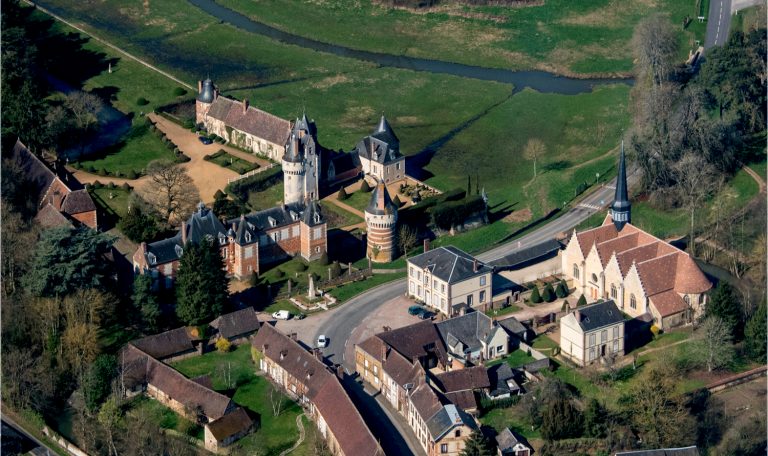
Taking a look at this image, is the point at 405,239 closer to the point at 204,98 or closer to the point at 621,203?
the point at 621,203

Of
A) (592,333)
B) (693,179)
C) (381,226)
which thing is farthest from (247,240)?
(693,179)

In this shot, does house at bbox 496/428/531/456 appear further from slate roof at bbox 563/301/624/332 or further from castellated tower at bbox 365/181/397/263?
castellated tower at bbox 365/181/397/263

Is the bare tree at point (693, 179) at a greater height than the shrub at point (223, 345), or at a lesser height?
greater

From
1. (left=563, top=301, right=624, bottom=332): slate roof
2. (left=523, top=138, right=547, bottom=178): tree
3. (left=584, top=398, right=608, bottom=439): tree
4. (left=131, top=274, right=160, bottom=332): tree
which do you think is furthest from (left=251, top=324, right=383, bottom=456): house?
(left=523, top=138, right=547, bottom=178): tree

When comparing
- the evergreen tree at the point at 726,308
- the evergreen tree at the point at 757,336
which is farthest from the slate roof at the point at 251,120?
the evergreen tree at the point at 757,336

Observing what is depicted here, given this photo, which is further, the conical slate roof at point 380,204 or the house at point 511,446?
the conical slate roof at point 380,204

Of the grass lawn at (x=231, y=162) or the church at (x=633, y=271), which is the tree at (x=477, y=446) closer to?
the church at (x=633, y=271)

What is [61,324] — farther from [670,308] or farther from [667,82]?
[667,82]
